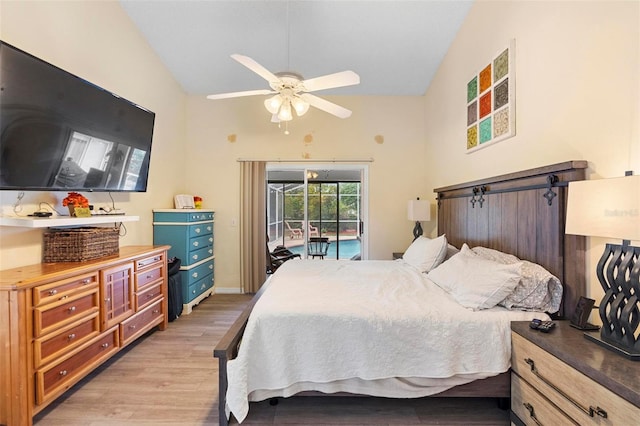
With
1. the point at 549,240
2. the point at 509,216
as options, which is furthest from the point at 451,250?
the point at 549,240

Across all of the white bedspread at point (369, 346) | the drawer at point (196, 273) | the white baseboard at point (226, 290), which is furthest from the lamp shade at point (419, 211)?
the drawer at point (196, 273)

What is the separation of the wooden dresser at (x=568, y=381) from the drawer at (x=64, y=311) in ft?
9.20

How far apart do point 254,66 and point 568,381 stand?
2.61 metres

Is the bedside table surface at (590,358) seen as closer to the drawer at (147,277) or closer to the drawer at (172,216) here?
the drawer at (147,277)

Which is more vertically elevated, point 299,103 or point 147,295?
point 299,103

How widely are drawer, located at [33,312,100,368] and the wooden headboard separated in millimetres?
3169

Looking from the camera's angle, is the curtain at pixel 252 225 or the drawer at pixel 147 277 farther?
the curtain at pixel 252 225

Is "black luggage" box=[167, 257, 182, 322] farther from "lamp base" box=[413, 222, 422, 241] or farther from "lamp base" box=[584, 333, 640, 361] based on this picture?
"lamp base" box=[584, 333, 640, 361]

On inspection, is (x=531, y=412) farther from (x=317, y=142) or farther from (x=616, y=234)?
(x=317, y=142)

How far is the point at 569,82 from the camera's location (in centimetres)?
186

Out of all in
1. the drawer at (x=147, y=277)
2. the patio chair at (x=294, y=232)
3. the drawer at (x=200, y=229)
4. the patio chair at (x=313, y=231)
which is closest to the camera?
the drawer at (x=147, y=277)

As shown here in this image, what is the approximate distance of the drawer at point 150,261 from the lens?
2.79 m

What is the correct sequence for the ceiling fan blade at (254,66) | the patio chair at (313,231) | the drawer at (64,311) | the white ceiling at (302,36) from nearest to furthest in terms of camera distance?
the drawer at (64,311) → the ceiling fan blade at (254,66) → the white ceiling at (302,36) → the patio chair at (313,231)

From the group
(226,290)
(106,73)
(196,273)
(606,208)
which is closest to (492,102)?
(606,208)
